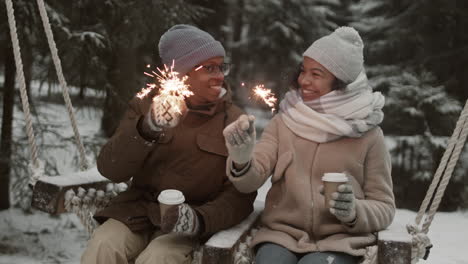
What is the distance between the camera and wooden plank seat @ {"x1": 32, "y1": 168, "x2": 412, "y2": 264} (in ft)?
7.41

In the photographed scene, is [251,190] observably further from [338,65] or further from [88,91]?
[88,91]

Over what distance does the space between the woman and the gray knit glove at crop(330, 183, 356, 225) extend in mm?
89

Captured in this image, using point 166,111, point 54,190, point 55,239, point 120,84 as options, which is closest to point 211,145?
point 166,111

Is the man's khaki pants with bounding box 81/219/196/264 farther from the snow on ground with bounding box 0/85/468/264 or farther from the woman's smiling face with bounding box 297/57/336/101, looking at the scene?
the snow on ground with bounding box 0/85/468/264

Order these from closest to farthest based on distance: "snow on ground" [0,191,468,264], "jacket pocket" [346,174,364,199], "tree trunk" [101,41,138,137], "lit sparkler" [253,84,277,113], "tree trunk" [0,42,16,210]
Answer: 1. "lit sparkler" [253,84,277,113]
2. "jacket pocket" [346,174,364,199]
3. "snow on ground" [0,191,468,264]
4. "tree trunk" [0,42,16,210]
5. "tree trunk" [101,41,138,137]

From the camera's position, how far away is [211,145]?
8.86 feet

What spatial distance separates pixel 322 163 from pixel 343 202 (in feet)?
1.27

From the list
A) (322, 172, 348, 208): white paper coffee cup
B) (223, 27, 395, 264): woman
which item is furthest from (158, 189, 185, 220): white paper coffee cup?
(322, 172, 348, 208): white paper coffee cup

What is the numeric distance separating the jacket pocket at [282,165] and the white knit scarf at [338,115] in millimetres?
120

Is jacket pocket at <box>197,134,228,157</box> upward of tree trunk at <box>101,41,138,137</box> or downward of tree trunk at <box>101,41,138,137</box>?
upward

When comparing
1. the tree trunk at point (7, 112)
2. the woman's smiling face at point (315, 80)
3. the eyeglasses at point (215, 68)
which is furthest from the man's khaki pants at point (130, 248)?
the tree trunk at point (7, 112)

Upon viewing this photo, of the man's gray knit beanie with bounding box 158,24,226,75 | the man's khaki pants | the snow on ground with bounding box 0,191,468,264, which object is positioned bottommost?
the snow on ground with bounding box 0,191,468,264

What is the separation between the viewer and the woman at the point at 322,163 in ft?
8.14

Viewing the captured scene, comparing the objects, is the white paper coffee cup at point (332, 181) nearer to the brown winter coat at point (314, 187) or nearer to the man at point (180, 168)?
the brown winter coat at point (314, 187)
